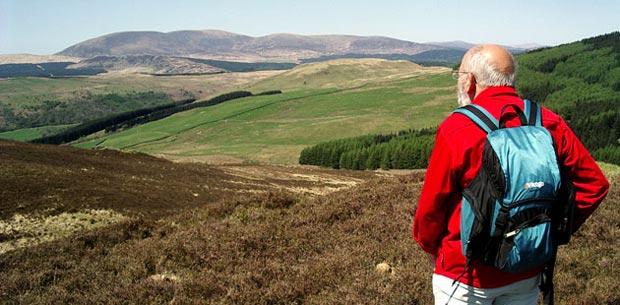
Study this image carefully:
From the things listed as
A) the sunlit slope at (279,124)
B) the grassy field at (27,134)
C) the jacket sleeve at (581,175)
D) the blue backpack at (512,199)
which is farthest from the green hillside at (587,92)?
the grassy field at (27,134)

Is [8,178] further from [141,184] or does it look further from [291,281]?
[291,281]

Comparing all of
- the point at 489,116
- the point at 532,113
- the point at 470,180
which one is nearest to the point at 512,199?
the point at 470,180

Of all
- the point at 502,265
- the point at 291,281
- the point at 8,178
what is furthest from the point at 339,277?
the point at 8,178

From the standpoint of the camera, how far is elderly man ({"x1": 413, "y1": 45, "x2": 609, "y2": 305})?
3463 millimetres

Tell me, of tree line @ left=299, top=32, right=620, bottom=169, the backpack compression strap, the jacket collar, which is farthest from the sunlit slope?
the backpack compression strap

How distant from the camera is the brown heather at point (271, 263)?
6.59 metres

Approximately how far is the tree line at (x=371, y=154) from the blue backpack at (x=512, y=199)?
89978 millimetres

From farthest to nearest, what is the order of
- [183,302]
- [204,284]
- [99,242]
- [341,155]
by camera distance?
[341,155] < [99,242] < [204,284] < [183,302]

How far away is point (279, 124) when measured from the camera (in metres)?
155

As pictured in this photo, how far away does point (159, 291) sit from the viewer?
6.80m

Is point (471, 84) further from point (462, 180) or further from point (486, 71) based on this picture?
point (462, 180)

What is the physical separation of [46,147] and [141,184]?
13213mm

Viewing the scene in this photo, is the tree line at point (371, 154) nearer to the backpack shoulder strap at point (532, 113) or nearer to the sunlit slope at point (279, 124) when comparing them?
the sunlit slope at point (279, 124)

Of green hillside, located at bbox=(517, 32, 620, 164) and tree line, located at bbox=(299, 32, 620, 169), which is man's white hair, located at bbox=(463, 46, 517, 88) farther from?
green hillside, located at bbox=(517, 32, 620, 164)
